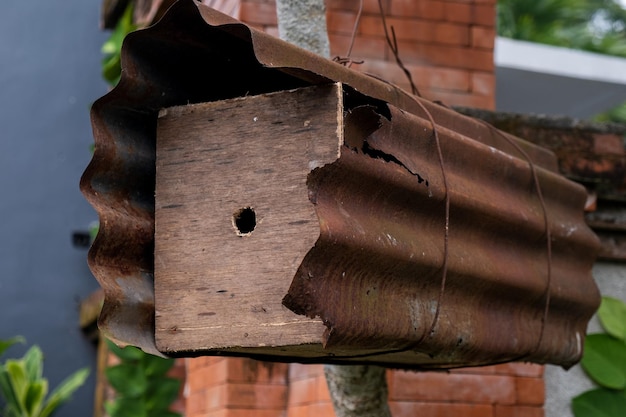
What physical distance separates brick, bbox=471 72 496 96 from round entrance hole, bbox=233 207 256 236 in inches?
67.1

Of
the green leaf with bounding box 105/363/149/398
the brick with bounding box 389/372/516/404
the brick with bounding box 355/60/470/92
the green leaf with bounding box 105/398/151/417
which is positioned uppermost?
the brick with bounding box 355/60/470/92

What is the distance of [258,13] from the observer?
10.8 feet

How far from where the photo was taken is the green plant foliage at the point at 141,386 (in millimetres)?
4359

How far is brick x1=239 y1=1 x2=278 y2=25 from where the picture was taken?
10.7ft

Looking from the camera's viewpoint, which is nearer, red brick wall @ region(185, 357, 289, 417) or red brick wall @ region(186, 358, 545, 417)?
red brick wall @ region(186, 358, 545, 417)

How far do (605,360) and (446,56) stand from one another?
1113 mm

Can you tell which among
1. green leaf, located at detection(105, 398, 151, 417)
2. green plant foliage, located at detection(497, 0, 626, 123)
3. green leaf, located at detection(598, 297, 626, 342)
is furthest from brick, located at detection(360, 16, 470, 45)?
green plant foliage, located at detection(497, 0, 626, 123)

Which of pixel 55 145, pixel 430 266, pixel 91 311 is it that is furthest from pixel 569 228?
pixel 55 145

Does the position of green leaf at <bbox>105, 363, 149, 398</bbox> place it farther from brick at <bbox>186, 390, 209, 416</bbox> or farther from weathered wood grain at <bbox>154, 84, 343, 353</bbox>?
weathered wood grain at <bbox>154, 84, 343, 353</bbox>

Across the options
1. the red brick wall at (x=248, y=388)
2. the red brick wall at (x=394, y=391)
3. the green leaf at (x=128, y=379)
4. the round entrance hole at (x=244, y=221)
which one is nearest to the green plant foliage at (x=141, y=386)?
the green leaf at (x=128, y=379)

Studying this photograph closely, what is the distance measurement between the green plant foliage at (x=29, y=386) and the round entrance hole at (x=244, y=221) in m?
4.30

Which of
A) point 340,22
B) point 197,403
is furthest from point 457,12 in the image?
point 197,403

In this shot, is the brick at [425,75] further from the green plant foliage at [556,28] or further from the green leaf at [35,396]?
the green plant foliage at [556,28]

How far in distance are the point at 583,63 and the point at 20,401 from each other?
12.0 ft
